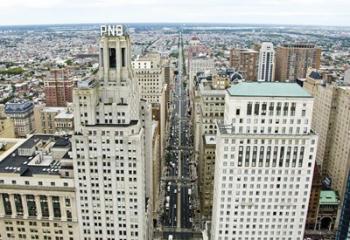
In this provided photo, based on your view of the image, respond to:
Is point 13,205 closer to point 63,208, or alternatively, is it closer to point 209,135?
point 63,208

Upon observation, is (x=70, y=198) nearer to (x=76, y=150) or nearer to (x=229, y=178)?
(x=76, y=150)

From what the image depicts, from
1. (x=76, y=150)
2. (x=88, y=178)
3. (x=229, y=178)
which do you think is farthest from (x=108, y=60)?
(x=229, y=178)

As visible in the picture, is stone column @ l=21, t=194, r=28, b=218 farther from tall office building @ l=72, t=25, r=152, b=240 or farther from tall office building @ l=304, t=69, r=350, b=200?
Result: tall office building @ l=304, t=69, r=350, b=200

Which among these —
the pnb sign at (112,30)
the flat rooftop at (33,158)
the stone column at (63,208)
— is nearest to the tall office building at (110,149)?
the pnb sign at (112,30)

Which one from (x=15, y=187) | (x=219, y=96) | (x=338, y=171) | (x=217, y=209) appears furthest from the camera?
(x=338, y=171)

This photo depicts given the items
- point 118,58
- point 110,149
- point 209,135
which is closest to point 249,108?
point 110,149
